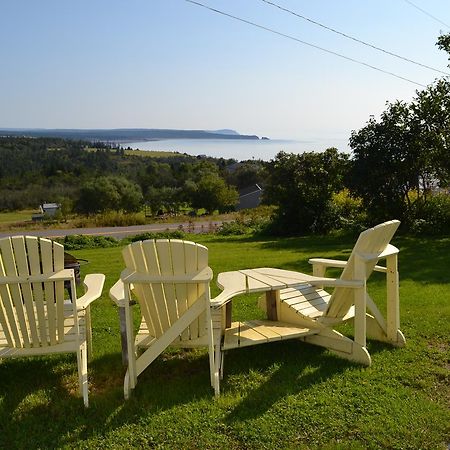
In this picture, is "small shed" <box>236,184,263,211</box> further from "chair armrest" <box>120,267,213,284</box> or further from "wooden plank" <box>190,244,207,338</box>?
"chair armrest" <box>120,267,213,284</box>

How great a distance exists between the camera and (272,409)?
314 cm

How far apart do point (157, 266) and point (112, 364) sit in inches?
48.8

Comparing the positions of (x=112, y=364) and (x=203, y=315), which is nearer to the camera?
(x=203, y=315)

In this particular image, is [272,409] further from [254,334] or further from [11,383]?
[11,383]

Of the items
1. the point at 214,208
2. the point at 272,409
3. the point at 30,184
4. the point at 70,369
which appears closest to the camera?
the point at 272,409

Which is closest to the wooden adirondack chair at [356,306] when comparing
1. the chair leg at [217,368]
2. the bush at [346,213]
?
the chair leg at [217,368]

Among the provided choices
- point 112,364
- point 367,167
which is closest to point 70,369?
point 112,364

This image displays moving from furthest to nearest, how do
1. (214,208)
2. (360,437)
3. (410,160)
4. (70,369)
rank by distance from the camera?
1. (214,208)
2. (410,160)
3. (70,369)
4. (360,437)

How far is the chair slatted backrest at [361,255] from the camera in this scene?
3.81 m

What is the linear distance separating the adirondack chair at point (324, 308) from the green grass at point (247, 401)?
0.14 m

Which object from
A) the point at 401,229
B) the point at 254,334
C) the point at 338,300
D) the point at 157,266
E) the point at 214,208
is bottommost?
the point at 214,208

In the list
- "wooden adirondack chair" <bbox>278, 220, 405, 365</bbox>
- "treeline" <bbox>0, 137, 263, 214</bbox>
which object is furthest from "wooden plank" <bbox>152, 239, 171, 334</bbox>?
"treeline" <bbox>0, 137, 263, 214</bbox>

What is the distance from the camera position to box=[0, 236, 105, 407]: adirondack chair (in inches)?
124

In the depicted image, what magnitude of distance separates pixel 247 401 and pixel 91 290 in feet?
5.25
